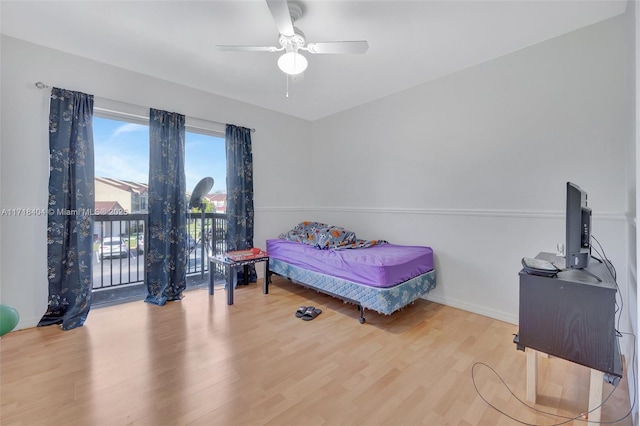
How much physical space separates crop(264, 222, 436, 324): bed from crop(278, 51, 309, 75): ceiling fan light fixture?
1.69 m

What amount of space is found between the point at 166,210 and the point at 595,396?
11.7ft

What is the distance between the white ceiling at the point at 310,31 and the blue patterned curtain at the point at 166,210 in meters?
0.61

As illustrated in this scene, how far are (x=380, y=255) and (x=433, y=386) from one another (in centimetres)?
117

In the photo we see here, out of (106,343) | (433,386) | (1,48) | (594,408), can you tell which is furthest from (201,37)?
(594,408)

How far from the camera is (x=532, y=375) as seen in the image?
1412 millimetres

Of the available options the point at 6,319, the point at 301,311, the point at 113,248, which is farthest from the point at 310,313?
the point at 113,248

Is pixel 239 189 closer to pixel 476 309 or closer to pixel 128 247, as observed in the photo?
pixel 128 247

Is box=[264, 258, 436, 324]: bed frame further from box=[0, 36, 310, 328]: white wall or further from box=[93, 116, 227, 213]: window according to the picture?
box=[0, 36, 310, 328]: white wall

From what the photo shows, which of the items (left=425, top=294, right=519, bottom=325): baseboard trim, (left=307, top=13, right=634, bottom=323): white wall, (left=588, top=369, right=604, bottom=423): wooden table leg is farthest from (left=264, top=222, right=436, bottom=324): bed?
(left=588, top=369, right=604, bottom=423): wooden table leg

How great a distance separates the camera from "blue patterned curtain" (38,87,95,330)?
2344mm

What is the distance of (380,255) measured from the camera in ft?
8.32

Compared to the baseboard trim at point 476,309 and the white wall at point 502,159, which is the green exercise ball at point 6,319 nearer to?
the white wall at point 502,159

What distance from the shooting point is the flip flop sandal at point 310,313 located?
2459 mm

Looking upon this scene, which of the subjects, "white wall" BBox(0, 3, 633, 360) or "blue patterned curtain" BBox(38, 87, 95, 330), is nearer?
"white wall" BBox(0, 3, 633, 360)
